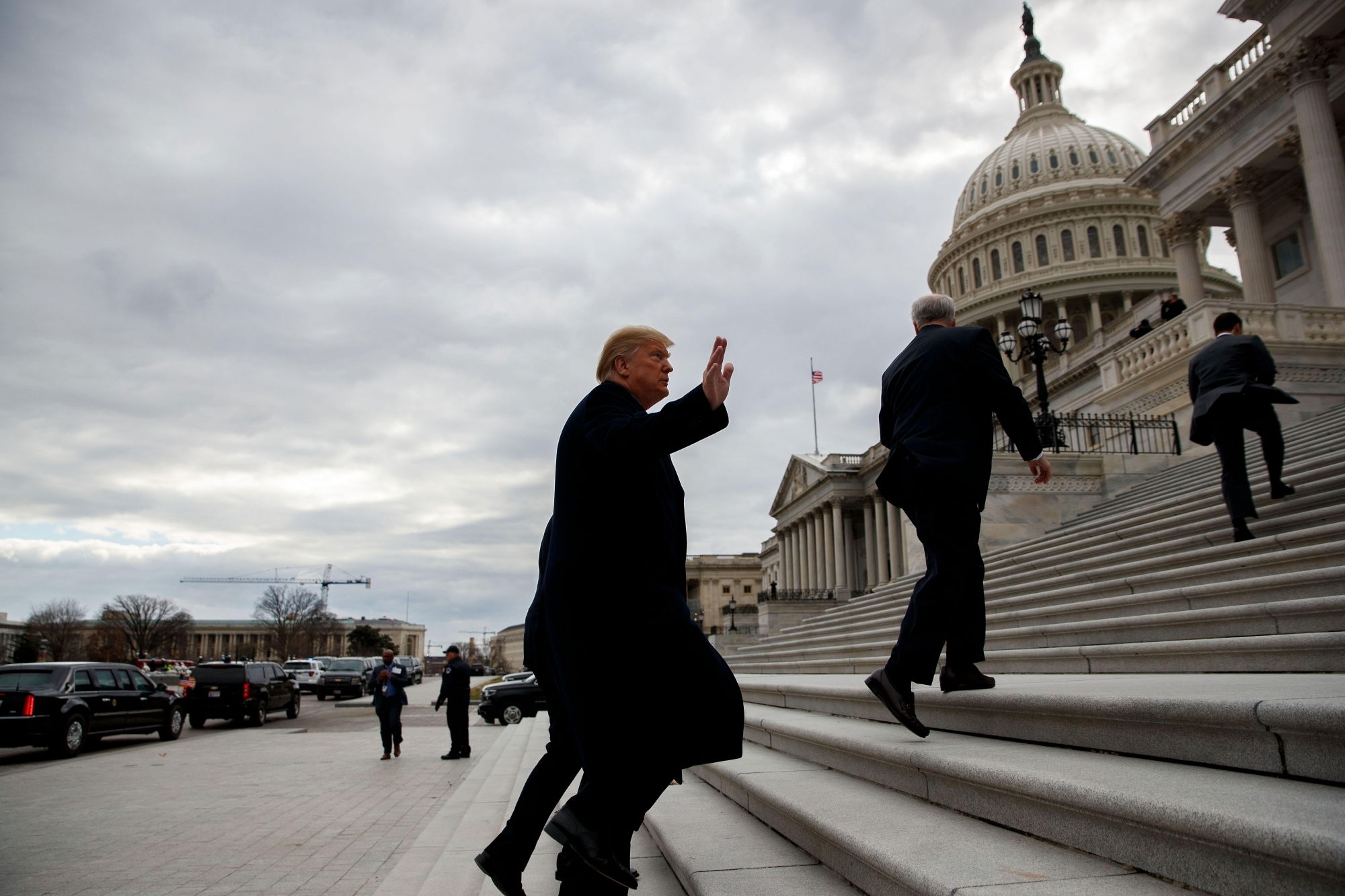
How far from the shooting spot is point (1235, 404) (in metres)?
7.09

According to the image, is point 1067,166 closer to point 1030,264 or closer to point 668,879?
point 1030,264

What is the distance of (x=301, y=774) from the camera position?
11.8m

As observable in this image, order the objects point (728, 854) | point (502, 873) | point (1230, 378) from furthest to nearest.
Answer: point (1230, 378) → point (728, 854) → point (502, 873)

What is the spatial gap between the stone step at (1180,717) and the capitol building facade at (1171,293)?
470 inches

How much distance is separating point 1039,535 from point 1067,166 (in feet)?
263

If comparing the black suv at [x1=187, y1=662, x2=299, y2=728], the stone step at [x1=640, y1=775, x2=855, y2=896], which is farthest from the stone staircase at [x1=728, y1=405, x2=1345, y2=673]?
the black suv at [x1=187, y1=662, x2=299, y2=728]

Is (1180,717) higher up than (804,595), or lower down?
lower down

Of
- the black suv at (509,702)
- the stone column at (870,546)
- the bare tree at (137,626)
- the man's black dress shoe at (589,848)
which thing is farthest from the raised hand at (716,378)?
the bare tree at (137,626)

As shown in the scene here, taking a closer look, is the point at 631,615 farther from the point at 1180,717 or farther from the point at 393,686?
the point at 393,686

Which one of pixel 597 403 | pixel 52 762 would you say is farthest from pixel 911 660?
pixel 52 762

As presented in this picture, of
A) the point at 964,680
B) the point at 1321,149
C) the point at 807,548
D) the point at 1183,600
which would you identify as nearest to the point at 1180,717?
the point at 964,680

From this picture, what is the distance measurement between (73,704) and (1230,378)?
1712 cm

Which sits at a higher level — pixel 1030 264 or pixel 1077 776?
pixel 1030 264

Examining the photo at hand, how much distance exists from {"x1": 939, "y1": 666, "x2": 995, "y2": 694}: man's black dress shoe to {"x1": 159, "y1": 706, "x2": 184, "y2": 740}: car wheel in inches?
717
